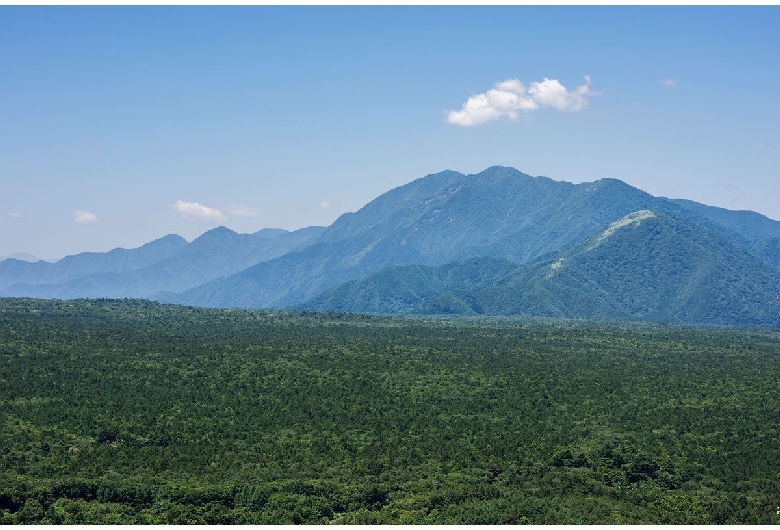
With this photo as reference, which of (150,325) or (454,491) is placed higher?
(150,325)

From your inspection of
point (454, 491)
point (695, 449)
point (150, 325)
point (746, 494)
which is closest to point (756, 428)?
point (695, 449)

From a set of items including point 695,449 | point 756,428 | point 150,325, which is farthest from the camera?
point 150,325

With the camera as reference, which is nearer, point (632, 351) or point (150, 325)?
point (632, 351)

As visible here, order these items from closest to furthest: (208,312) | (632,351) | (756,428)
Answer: (756,428)
(632,351)
(208,312)

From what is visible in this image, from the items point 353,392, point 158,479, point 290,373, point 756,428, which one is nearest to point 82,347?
point 290,373

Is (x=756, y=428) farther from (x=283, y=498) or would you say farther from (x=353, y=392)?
(x=283, y=498)

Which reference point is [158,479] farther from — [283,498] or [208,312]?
[208,312]
